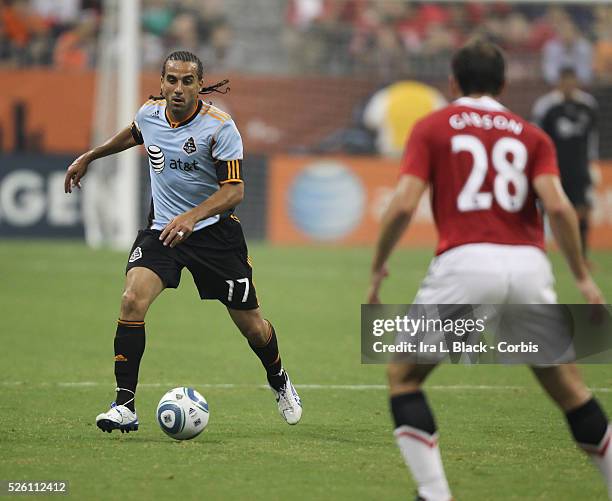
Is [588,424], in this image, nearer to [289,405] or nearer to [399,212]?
[399,212]

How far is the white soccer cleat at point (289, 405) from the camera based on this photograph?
792 cm

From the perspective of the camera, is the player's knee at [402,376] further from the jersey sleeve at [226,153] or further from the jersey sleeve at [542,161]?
the jersey sleeve at [226,153]

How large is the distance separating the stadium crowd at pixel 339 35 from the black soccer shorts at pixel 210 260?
16.1 metres

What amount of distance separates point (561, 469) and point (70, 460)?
2623 mm

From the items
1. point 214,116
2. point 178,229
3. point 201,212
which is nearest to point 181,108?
point 214,116

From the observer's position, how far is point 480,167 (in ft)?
17.2

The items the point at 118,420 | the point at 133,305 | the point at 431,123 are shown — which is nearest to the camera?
the point at 431,123

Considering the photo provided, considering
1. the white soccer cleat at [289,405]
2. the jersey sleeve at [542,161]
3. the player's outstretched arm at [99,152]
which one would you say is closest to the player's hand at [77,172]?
the player's outstretched arm at [99,152]

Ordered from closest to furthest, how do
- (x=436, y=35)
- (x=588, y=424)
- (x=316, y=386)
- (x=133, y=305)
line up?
(x=588, y=424)
(x=133, y=305)
(x=316, y=386)
(x=436, y=35)

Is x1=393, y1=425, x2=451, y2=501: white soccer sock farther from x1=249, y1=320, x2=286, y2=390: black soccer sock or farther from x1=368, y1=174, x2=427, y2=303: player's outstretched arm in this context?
x1=249, y1=320, x2=286, y2=390: black soccer sock

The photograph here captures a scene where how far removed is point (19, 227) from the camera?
22.2m

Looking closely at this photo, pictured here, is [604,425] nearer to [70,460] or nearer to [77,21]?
[70,460]

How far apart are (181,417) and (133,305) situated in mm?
727

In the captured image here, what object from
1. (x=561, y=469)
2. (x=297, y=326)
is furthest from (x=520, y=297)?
(x=297, y=326)
